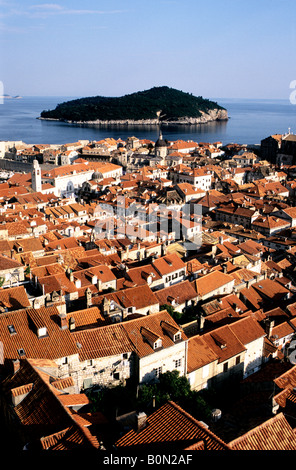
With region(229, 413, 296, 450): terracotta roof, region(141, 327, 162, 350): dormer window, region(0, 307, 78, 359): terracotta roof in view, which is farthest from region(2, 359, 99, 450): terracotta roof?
region(229, 413, 296, 450): terracotta roof

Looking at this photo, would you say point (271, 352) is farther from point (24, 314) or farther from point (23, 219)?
point (23, 219)

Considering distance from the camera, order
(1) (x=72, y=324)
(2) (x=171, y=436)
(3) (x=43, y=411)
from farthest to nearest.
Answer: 1. (1) (x=72, y=324)
2. (3) (x=43, y=411)
3. (2) (x=171, y=436)

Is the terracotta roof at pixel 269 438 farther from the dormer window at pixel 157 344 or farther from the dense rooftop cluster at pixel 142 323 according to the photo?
the dormer window at pixel 157 344

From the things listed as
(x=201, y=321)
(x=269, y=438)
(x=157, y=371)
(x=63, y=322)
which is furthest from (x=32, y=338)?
(x=201, y=321)

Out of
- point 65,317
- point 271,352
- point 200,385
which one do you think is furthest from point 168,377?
point 271,352

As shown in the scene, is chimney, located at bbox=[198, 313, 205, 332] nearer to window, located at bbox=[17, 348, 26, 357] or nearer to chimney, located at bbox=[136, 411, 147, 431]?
window, located at bbox=[17, 348, 26, 357]

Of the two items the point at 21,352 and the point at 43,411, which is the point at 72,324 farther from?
the point at 43,411
